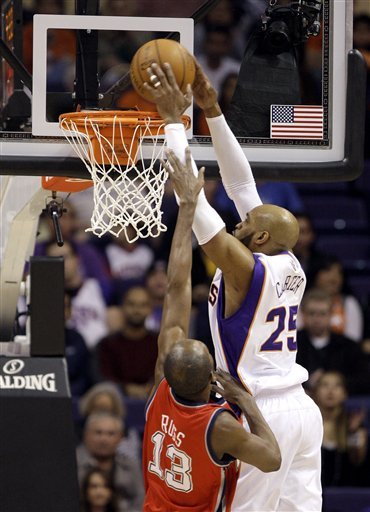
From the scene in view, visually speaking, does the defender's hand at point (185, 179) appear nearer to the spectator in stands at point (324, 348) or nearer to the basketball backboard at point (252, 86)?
the basketball backboard at point (252, 86)

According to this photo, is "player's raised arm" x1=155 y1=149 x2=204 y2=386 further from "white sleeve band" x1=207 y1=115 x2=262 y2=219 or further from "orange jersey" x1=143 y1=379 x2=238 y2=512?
"white sleeve band" x1=207 y1=115 x2=262 y2=219

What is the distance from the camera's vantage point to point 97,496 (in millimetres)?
7449

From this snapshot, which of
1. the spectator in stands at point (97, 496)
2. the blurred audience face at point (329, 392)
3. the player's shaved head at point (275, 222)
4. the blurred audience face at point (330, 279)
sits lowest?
the spectator in stands at point (97, 496)

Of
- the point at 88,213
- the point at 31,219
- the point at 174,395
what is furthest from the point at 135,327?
the point at 174,395

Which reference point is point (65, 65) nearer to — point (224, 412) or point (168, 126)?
point (168, 126)

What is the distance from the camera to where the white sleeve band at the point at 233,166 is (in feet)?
17.1

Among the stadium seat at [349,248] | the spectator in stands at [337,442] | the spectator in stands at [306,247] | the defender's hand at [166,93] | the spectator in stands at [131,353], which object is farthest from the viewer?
the stadium seat at [349,248]

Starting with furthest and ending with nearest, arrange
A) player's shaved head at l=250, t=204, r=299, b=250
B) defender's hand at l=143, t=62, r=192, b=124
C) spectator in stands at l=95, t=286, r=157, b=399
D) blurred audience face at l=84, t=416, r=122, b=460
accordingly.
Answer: spectator in stands at l=95, t=286, r=157, b=399
blurred audience face at l=84, t=416, r=122, b=460
player's shaved head at l=250, t=204, r=299, b=250
defender's hand at l=143, t=62, r=192, b=124

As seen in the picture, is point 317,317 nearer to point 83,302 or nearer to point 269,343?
point 83,302

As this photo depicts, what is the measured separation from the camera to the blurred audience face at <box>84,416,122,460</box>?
301 inches

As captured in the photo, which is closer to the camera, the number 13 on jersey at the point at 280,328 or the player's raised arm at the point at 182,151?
the player's raised arm at the point at 182,151

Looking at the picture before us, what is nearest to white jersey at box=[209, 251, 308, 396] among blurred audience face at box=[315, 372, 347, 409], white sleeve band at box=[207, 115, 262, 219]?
white sleeve band at box=[207, 115, 262, 219]

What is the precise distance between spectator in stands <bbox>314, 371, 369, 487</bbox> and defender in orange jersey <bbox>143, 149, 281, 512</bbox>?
3243mm

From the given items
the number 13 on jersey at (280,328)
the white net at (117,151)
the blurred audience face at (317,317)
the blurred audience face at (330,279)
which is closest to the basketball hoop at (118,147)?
the white net at (117,151)
